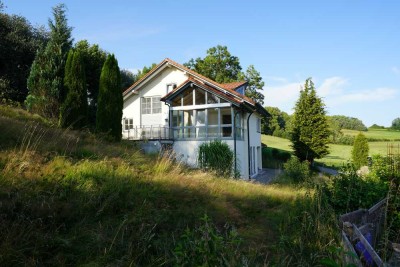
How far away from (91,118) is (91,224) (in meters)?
17.8

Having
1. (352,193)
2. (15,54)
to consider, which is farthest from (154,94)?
(352,193)

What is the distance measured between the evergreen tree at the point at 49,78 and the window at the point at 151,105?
306 inches

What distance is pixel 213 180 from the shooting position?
877 cm

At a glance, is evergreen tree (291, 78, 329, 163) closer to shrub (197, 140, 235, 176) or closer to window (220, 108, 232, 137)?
window (220, 108, 232, 137)

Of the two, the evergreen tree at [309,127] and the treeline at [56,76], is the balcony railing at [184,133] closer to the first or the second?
the treeline at [56,76]

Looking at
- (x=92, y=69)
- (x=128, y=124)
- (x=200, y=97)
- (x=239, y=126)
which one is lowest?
(x=239, y=126)

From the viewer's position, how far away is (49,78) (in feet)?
52.6

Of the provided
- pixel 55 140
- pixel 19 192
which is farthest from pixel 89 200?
pixel 55 140

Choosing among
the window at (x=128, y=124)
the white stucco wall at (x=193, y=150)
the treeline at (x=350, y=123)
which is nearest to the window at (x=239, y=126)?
the white stucco wall at (x=193, y=150)

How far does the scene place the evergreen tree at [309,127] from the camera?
25688 mm

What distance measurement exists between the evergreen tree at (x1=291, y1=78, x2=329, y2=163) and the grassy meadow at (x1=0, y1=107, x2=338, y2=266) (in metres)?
19.4

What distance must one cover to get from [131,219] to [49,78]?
45.6 ft

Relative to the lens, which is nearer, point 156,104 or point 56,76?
point 56,76

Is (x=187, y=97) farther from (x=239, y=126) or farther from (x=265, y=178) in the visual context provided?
(x=265, y=178)
